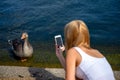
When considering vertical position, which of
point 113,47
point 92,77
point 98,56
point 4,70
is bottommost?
point 113,47

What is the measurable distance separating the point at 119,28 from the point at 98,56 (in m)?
8.86

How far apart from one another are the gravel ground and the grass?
7.34 feet

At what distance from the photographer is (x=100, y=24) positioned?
1348 centimetres

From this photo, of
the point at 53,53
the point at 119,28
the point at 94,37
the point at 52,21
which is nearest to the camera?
the point at 53,53

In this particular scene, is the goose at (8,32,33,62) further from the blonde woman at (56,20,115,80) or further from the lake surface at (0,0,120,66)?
the blonde woman at (56,20,115,80)

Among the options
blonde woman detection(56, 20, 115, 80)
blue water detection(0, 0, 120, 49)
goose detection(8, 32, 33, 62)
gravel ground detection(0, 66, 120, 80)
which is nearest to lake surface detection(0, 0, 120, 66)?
blue water detection(0, 0, 120, 49)

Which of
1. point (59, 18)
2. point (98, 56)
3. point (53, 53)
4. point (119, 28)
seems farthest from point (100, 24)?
point (98, 56)

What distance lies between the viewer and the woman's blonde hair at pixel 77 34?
4328 mm

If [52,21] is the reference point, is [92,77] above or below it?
above

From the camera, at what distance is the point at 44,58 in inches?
395

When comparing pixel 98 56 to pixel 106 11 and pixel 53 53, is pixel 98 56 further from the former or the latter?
pixel 106 11

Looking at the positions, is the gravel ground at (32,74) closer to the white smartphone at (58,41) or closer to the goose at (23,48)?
the white smartphone at (58,41)

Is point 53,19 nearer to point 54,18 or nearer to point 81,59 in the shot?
point 54,18

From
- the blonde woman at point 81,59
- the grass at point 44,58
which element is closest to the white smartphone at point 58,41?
the blonde woman at point 81,59
